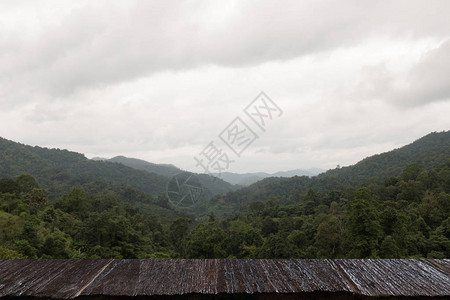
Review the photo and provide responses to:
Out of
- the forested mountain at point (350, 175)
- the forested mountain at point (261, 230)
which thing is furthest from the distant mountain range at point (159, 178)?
the forested mountain at point (261, 230)

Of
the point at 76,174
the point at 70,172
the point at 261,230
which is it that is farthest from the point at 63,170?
the point at 261,230

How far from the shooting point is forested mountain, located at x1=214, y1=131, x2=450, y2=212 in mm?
64500

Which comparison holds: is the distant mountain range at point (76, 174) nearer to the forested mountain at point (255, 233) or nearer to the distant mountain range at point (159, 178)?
the distant mountain range at point (159, 178)

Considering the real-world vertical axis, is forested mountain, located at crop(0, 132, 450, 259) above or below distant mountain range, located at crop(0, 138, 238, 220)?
below

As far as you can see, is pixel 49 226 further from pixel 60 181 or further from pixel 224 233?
pixel 60 181

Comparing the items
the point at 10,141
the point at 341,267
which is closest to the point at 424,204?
the point at 341,267

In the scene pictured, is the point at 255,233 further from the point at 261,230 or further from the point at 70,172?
the point at 70,172

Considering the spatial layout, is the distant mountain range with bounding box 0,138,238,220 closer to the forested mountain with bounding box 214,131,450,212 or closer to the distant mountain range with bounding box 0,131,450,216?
the distant mountain range with bounding box 0,131,450,216

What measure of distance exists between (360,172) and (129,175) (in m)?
76.1

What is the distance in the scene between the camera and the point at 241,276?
3861mm

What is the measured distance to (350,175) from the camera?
73.4 metres

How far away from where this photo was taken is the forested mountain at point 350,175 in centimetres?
6450

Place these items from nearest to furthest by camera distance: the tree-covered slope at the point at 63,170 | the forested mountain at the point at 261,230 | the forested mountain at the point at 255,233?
the forested mountain at the point at 255,233 < the forested mountain at the point at 261,230 < the tree-covered slope at the point at 63,170

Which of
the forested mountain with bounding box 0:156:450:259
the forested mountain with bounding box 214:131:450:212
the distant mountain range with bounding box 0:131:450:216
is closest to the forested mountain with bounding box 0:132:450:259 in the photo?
the forested mountain with bounding box 0:156:450:259
